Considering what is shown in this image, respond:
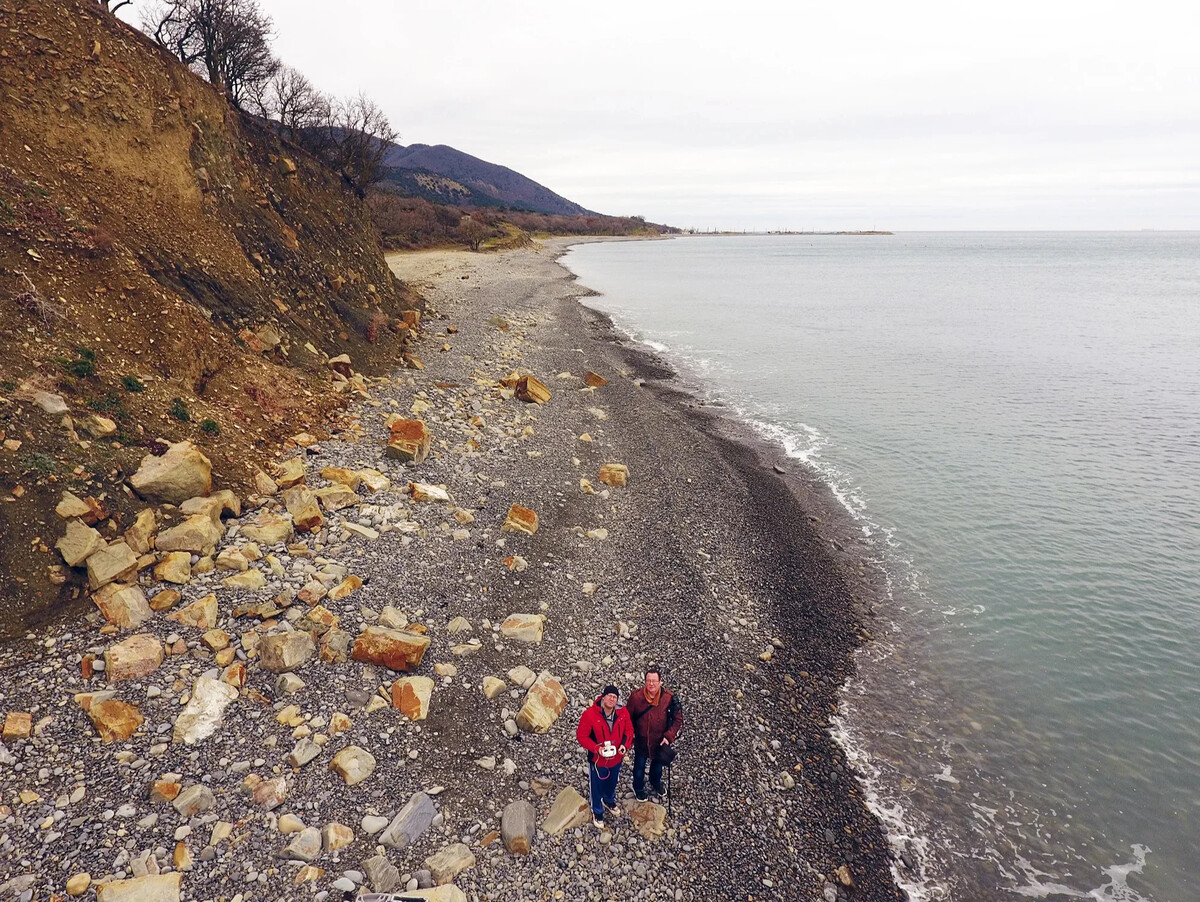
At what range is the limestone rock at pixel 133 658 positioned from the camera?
9.69 m

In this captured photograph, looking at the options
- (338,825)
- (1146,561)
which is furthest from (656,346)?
(338,825)

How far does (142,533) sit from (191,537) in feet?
2.72

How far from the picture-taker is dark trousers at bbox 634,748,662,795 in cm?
960

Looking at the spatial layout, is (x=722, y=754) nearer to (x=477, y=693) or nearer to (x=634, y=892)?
(x=634, y=892)

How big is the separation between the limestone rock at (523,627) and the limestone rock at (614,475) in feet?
28.0

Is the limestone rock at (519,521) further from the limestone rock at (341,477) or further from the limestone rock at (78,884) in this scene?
the limestone rock at (78,884)

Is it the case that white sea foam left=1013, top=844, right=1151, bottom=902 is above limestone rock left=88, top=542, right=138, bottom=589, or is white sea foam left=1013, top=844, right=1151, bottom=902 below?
below

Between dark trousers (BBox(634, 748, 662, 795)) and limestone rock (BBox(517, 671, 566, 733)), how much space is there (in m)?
1.95

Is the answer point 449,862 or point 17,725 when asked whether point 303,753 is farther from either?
point 17,725

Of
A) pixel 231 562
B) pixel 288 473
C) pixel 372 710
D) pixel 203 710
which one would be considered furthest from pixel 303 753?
pixel 288 473

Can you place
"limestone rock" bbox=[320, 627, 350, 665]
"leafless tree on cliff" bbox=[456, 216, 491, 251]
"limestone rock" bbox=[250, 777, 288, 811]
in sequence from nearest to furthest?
"limestone rock" bbox=[250, 777, 288, 811]
"limestone rock" bbox=[320, 627, 350, 665]
"leafless tree on cliff" bbox=[456, 216, 491, 251]

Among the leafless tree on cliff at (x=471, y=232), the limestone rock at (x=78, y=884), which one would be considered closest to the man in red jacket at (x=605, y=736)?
the limestone rock at (x=78, y=884)

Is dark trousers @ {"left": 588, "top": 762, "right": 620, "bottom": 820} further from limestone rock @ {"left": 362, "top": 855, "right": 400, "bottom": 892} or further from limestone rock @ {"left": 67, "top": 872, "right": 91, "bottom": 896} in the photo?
limestone rock @ {"left": 67, "top": 872, "right": 91, "bottom": 896}

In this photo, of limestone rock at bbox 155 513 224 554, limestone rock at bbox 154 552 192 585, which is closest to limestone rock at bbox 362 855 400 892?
limestone rock at bbox 154 552 192 585
